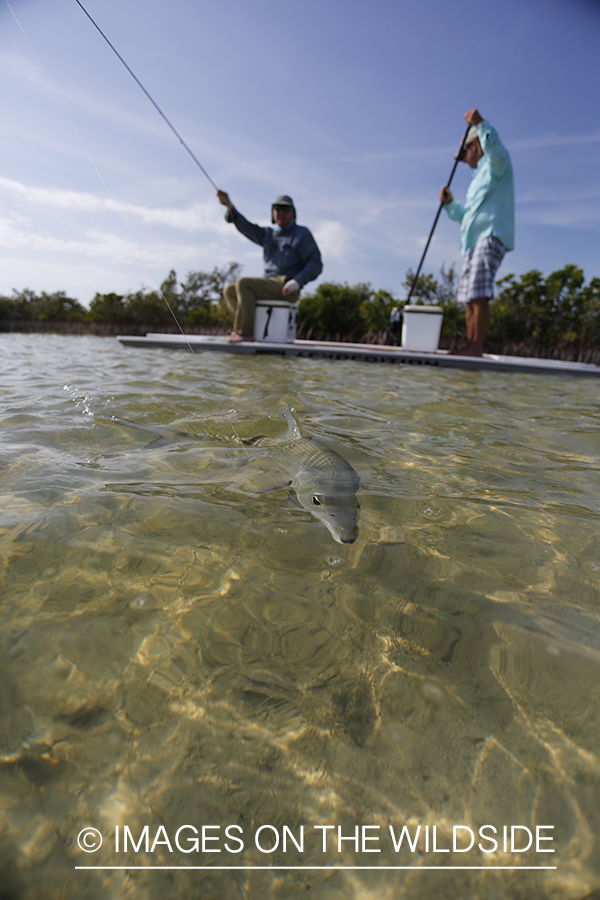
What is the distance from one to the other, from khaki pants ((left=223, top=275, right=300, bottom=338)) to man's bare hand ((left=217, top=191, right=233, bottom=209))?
4.45 feet

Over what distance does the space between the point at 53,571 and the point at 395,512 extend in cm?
130

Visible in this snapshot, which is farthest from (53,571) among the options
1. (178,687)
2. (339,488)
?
(339,488)

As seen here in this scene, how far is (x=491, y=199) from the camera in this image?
22.7ft

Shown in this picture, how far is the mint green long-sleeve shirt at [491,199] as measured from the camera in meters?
6.47

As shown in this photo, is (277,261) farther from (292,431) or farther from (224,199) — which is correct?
(292,431)

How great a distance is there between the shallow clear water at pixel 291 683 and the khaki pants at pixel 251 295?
24.9 ft

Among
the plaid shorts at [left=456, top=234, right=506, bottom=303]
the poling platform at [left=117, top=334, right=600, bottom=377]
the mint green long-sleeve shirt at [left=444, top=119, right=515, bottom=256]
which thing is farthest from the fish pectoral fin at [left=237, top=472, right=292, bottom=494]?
the mint green long-sleeve shirt at [left=444, top=119, right=515, bottom=256]

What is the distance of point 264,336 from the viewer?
31.2ft

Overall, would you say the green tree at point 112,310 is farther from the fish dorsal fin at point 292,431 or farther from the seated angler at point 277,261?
the fish dorsal fin at point 292,431

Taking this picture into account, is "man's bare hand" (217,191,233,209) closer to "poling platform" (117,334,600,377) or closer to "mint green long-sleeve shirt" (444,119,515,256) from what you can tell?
"poling platform" (117,334,600,377)

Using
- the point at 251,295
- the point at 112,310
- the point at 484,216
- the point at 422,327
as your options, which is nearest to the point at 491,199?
the point at 484,216

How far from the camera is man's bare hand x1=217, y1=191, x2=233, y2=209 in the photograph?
8.36 m

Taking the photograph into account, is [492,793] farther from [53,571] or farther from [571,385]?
[571,385]

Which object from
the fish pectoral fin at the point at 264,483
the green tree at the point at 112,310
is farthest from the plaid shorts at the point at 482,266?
the green tree at the point at 112,310
